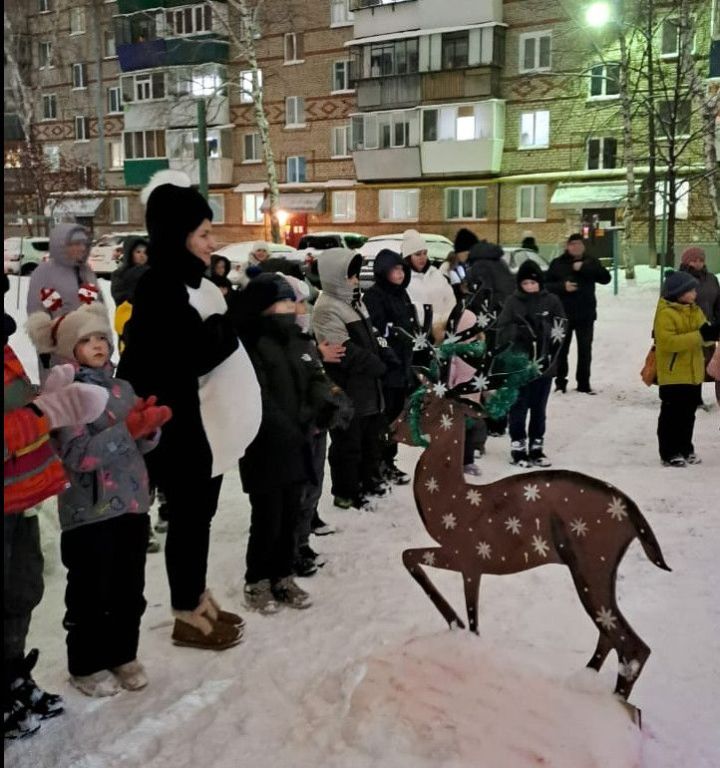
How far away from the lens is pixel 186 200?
3.73 m

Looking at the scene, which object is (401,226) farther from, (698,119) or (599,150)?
(698,119)

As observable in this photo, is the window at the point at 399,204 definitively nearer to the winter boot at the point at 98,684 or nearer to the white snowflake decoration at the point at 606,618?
the winter boot at the point at 98,684

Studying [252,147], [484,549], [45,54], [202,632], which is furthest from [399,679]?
[45,54]

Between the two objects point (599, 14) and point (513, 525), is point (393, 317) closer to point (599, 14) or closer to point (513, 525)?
point (513, 525)

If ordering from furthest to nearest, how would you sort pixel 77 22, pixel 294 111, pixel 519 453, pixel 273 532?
pixel 77 22 < pixel 294 111 < pixel 519 453 < pixel 273 532

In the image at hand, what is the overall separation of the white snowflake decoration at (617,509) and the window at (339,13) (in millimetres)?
34137

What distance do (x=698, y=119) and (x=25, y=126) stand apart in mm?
21700

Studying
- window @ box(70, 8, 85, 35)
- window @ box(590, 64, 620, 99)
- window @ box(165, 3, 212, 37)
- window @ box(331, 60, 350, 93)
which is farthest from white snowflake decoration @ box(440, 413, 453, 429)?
window @ box(70, 8, 85, 35)

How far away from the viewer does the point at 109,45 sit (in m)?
40.8

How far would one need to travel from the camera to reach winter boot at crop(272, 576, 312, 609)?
14.5 ft

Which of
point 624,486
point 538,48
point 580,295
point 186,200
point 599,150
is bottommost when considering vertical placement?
point 624,486

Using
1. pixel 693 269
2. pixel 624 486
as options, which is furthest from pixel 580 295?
pixel 624 486

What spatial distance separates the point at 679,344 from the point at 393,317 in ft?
7.76

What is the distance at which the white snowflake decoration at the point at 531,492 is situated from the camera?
3.32 m
